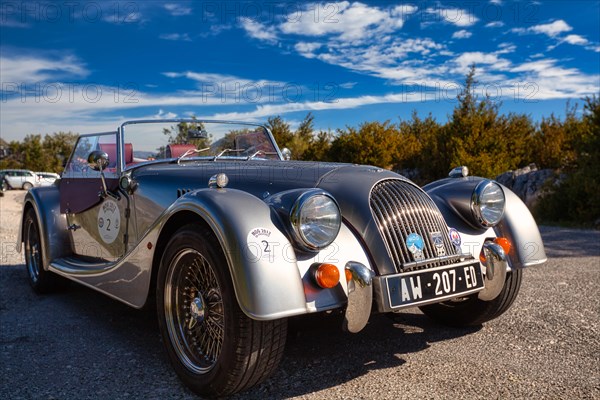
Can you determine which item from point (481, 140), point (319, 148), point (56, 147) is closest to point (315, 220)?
point (481, 140)

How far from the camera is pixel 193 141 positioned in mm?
4504

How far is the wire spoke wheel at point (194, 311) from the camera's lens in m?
2.65

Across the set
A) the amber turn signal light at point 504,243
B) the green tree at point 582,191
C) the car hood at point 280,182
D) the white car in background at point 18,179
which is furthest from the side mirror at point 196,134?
the white car in background at point 18,179

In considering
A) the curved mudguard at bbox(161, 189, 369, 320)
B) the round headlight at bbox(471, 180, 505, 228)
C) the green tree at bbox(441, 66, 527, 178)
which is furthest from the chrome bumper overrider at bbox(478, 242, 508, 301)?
the green tree at bbox(441, 66, 527, 178)

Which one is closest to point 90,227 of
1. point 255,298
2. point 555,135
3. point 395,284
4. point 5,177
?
point 255,298

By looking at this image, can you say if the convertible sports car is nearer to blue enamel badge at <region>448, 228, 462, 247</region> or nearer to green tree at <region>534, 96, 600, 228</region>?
blue enamel badge at <region>448, 228, 462, 247</region>

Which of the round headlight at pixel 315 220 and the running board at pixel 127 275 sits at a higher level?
the round headlight at pixel 315 220

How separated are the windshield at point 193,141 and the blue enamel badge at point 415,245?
Result: 6.43ft

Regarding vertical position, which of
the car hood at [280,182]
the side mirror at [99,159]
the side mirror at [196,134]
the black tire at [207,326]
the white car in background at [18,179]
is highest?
the side mirror at [196,134]

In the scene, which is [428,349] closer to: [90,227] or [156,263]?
Result: [156,263]

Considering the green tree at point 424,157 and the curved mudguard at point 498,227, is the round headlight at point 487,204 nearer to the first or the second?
the curved mudguard at point 498,227

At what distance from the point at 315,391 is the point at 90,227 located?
8.76 ft

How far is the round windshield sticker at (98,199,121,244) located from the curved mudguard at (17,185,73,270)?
0.74 metres

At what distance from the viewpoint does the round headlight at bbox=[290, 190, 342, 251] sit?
2.49 metres
